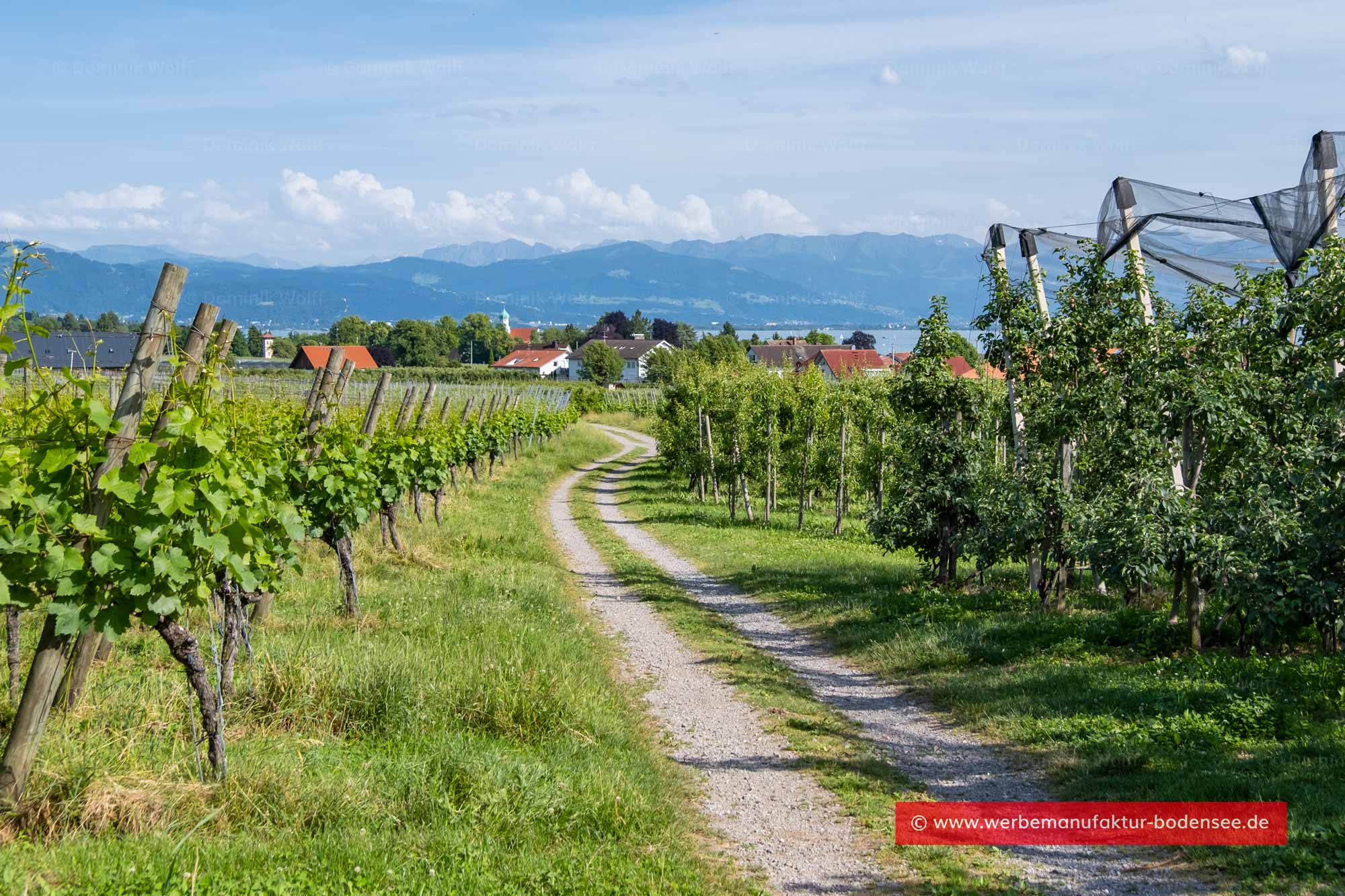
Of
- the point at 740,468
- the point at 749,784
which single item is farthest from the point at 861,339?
the point at 749,784

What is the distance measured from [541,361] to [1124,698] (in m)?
145

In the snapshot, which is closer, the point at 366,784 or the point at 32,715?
the point at 32,715

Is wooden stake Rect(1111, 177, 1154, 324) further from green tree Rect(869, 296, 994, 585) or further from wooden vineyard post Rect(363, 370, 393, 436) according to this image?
wooden vineyard post Rect(363, 370, 393, 436)

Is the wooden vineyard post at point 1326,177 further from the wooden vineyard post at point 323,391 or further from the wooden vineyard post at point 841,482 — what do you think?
the wooden vineyard post at point 841,482

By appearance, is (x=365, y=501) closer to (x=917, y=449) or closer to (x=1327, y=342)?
(x=917, y=449)

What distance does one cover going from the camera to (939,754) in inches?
284

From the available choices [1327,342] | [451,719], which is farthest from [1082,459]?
[451,719]

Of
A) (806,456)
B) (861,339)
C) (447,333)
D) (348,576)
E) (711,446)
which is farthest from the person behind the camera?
(861,339)

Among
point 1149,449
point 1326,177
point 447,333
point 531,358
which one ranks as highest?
point 447,333

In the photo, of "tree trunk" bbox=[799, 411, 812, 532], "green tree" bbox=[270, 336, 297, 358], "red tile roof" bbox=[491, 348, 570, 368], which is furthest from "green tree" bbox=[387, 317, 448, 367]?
"tree trunk" bbox=[799, 411, 812, 532]

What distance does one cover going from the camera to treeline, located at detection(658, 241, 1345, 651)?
777 centimetres

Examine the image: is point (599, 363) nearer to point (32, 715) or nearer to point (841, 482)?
point (841, 482)

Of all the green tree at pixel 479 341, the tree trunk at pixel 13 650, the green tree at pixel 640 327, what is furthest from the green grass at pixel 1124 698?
the green tree at pixel 640 327

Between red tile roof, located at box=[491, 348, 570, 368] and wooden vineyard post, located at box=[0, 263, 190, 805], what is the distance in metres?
143
